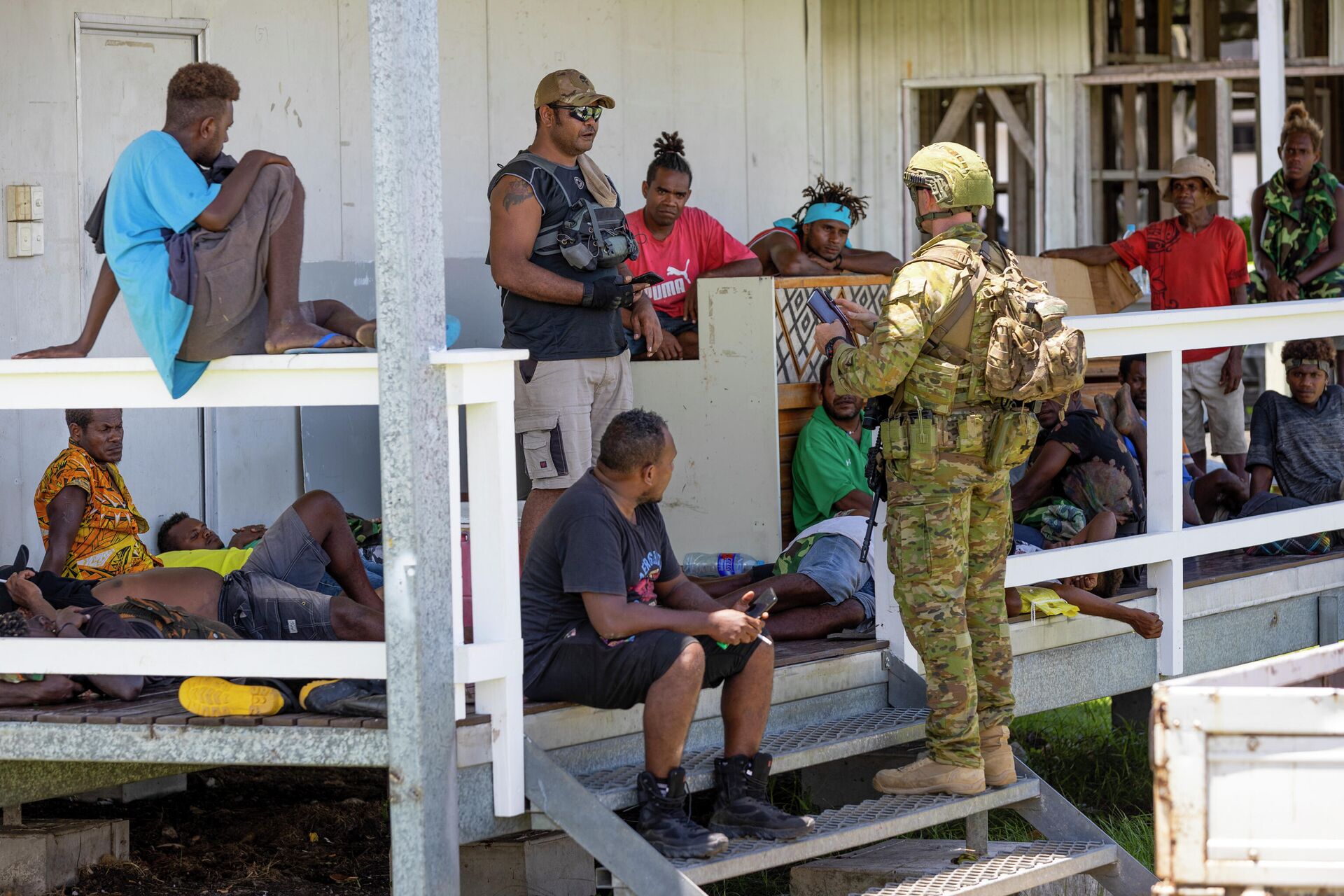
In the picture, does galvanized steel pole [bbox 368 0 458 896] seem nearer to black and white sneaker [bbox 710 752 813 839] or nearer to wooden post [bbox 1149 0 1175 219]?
black and white sneaker [bbox 710 752 813 839]

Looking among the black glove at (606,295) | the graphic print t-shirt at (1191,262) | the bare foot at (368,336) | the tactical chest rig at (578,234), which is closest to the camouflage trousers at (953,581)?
the black glove at (606,295)

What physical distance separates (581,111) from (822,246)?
226 cm

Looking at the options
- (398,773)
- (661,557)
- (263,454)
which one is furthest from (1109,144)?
(398,773)

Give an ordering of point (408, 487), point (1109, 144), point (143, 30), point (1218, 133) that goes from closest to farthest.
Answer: point (408, 487), point (143, 30), point (1218, 133), point (1109, 144)

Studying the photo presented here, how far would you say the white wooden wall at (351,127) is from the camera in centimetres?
630

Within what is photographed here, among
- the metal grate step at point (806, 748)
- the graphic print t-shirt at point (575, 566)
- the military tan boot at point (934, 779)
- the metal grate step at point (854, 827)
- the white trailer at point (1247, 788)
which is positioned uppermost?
the graphic print t-shirt at point (575, 566)

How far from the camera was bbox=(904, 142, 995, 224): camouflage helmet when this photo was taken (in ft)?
15.3

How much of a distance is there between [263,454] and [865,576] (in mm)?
2663

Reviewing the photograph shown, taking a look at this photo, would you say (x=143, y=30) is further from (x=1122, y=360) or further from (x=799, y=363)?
(x=1122, y=360)

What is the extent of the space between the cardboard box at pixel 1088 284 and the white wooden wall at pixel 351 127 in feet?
4.64

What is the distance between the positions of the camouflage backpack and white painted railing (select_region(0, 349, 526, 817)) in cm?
128

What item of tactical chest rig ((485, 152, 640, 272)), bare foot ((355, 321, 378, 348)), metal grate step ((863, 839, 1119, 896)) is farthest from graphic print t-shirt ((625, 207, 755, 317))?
metal grate step ((863, 839, 1119, 896))

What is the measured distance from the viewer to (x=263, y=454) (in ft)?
22.7

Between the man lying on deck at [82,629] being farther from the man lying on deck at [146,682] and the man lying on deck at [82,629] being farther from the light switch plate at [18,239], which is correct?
the light switch plate at [18,239]
